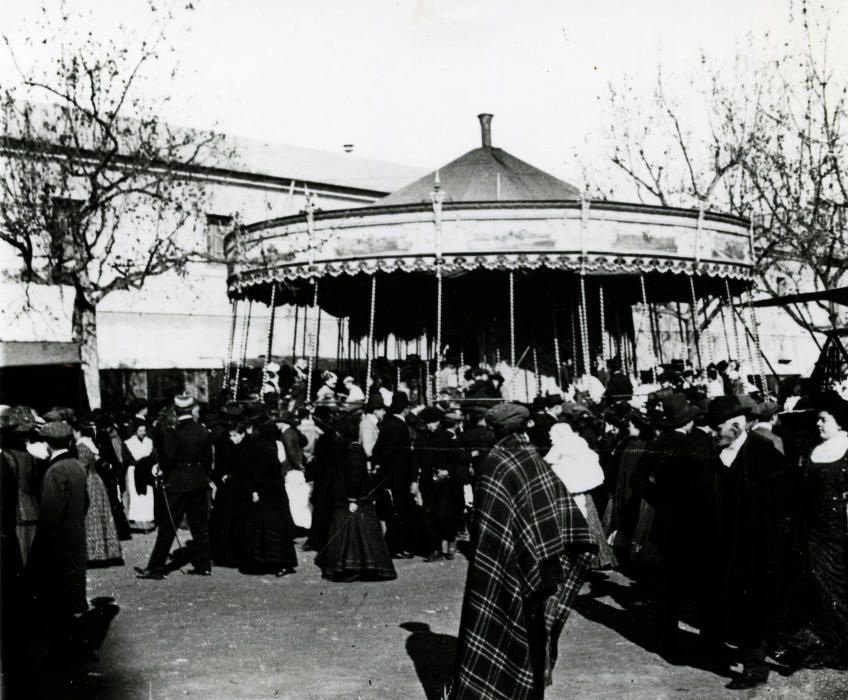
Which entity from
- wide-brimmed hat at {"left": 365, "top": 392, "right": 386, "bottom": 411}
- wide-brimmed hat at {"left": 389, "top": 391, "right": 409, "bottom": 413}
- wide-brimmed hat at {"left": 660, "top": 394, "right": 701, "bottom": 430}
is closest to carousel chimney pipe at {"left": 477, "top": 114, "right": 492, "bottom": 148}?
wide-brimmed hat at {"left": 365, "top": 392, "right": 386, "bottom": 411}

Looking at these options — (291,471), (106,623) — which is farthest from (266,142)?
(106,623)

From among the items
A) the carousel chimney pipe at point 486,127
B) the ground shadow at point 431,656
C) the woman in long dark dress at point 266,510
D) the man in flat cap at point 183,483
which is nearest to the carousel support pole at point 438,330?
the carousel chimney pipe at point 486,127

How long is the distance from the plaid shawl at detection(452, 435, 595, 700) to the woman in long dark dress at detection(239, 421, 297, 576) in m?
6.02

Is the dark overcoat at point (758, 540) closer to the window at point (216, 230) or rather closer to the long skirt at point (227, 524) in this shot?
the long skirt at point (227, 524)

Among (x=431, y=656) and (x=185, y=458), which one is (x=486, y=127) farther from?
(x=431, y=656)

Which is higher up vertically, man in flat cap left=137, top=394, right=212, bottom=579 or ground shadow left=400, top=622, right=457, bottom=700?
man in flat cap left=137, top=394, right=212, bottom=579

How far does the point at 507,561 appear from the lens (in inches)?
241

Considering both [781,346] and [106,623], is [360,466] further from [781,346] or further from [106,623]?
[781,346]

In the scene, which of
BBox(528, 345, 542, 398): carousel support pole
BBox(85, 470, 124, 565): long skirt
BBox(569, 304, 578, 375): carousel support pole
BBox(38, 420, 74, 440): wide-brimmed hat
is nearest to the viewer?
BBox(38, 420, 74, 440): wide-brimmed hat

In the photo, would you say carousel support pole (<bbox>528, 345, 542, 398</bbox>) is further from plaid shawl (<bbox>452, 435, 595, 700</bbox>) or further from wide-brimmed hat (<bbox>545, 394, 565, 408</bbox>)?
plaid shawl (<bbox>452, 435, 595, 700</bbox>)

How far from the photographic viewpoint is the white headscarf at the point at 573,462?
1062 centimetres

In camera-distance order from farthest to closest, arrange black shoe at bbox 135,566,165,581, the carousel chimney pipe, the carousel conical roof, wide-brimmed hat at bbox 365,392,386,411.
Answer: the carousel chimney pipe, the carousel conical roof, wide-brimmed hat at bbox 365,392,386,411, black shoe at bbox 135,566,165,581

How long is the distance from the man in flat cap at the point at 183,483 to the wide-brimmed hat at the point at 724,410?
20.0ft

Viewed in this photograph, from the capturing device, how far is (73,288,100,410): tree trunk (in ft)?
75.3
